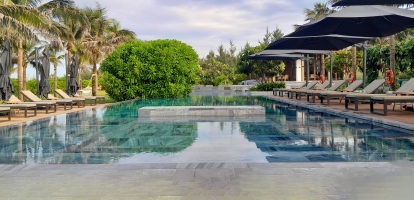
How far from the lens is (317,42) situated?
57.5ft

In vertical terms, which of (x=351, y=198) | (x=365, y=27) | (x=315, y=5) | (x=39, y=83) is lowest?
(x=351, y=198)

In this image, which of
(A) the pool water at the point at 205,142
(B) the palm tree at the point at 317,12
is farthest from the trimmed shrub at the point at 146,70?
(B) the palm tree at the point at 317,12

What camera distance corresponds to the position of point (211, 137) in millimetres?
7676

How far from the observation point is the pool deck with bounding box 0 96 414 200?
12.3ft

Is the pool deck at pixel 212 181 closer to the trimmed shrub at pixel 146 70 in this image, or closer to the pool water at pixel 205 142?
the pool water at pixel 205 142

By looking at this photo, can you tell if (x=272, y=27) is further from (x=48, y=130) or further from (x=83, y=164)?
(x=83, y=164)

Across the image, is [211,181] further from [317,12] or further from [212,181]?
[317,12]

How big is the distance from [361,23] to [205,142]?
826 cm

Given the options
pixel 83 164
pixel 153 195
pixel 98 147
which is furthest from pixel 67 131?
pixel 153 195

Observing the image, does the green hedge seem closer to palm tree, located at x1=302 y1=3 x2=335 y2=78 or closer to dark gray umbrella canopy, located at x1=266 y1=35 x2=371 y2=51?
palm tree, located at x1=302 y1=3 x2=335 y2=78

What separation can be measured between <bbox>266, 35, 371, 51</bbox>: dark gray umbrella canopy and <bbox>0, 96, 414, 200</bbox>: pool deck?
475 inches

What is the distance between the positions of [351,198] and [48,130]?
24.4ft

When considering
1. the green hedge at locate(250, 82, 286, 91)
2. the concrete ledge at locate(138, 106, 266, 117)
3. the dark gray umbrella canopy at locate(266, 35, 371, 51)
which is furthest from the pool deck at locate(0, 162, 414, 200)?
the green hedge at locate(250, 82, 286, 91)

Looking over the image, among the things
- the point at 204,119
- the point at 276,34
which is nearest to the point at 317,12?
the point at 276,34
